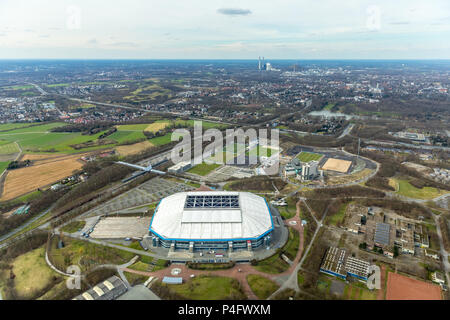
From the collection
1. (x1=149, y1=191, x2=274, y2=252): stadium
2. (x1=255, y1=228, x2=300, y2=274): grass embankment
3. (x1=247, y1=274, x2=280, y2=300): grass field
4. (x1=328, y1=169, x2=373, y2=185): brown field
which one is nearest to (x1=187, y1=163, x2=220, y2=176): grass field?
(x1=149, y1=191, x2=274, y2=252): stadium

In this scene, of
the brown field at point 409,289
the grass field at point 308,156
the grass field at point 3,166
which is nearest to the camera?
the brown field at point 409,289

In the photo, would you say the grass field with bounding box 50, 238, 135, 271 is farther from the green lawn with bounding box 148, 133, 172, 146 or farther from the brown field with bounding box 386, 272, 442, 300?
the green lawn with bounding box 148, 133, 172, 146

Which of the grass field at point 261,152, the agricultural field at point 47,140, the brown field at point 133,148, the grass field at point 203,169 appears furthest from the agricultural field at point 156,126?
the grass field at point 261,152

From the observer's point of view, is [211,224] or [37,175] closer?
[211,224]

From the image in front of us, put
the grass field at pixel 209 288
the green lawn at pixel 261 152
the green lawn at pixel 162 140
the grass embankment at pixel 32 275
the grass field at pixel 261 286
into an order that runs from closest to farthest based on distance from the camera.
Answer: the grass field at pixel 209 288 → the grass field at pixel 261 286 → the grass embankment at pixel 32 275 → the green lawn at pixel 261 152 → the green lawn at pixel 162 140

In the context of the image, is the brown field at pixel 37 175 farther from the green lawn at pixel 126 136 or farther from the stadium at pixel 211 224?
the stadium at pixel 211 224

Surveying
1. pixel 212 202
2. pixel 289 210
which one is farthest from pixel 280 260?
pixel 289 210

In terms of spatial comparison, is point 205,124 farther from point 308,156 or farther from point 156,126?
point 308,156
